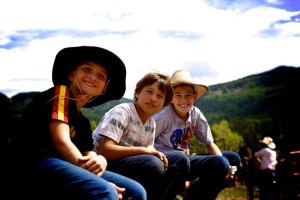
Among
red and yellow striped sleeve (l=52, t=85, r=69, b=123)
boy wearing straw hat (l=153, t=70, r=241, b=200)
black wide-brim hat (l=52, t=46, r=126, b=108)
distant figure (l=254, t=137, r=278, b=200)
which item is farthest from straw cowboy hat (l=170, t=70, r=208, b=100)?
distant figure (l=254, t=137, r=278, b=200)

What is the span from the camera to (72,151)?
2.08m

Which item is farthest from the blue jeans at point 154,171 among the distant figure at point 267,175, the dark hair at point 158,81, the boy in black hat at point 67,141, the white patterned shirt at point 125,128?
the distant figure at point 267,175

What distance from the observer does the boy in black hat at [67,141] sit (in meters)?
1.97

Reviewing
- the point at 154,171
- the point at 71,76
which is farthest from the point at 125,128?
the point at 71,76

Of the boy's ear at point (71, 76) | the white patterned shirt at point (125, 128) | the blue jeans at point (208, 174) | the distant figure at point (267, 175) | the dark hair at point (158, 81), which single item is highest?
the boy's ear at point (71, 76)

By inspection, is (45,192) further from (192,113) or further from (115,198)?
(192,113)

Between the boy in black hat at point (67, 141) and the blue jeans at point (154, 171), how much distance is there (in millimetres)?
328

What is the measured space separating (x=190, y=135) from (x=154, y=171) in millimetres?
1229

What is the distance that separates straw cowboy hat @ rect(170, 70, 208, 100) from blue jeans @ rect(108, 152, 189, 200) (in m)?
0.99

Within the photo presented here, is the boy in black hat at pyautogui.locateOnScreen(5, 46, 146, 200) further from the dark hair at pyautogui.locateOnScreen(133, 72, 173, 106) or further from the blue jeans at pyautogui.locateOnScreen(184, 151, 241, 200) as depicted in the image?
the blue jeans at pyautogui.locateOnScreen(184, 151, 241, 200)

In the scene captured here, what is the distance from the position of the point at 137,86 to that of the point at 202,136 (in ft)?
3.67

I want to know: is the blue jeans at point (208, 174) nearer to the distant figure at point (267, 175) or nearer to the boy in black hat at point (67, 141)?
the boy in black hat at point (67, 141)

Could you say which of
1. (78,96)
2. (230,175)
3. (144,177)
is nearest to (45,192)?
(78,96)

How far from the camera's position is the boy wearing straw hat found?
11.1 ft
